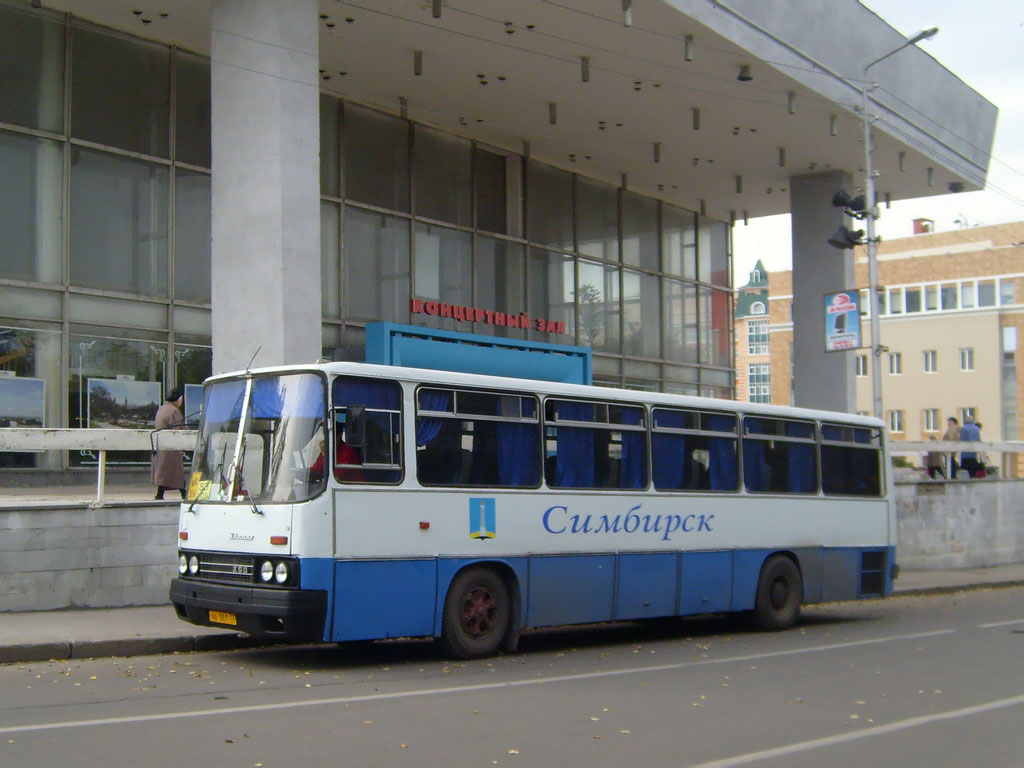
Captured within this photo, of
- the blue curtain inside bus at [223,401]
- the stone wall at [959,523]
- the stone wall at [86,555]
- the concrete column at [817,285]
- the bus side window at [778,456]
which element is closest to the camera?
the blue curtain inside bus at [223,401]

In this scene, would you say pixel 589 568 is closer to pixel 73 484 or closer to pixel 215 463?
pixel 215 463

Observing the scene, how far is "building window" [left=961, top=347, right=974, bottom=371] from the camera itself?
78438 mm

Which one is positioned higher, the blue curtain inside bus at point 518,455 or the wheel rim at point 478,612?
the blue curtain inside bus at point 518,455

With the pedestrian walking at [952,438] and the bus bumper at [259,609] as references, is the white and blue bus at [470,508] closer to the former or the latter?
the bus bumper at [259,609]

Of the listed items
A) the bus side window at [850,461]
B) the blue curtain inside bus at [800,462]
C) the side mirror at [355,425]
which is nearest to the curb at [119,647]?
the side mirror at [355,425]

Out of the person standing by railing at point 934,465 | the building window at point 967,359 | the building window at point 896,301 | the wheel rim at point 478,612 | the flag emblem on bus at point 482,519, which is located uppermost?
the building window at point 896,301

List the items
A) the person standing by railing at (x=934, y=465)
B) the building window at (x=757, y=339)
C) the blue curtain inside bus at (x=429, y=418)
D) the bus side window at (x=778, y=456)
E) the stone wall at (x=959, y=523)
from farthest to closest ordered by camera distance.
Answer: the building window at (x=757, y=339) → the person standing by railing at (x=934, y=465) → the stone wall at (x=959, y=523) → the bus side window at (x=778, y=456) → the blue curtain inside bus at (x=429, y=418)

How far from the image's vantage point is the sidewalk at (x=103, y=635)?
36.0 feet

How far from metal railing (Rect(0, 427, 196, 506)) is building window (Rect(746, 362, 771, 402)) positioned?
9569cm

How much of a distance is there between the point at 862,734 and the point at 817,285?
24.5 meters

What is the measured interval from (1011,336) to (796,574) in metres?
67.6

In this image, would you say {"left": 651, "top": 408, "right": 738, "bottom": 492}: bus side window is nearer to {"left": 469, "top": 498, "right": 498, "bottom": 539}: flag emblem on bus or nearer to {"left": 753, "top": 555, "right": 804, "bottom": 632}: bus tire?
{"left": 753, "top": 555, "right": 804, "bottom": 632}: bus tire

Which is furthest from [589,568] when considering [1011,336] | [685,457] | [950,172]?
[1011,336]

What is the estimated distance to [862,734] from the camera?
827cm
